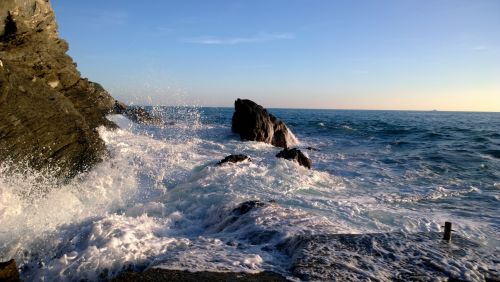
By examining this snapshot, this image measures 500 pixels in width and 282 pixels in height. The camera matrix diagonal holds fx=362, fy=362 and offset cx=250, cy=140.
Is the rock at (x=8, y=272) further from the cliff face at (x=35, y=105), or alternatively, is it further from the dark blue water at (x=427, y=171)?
the dark blue water at (x=427, y=171)

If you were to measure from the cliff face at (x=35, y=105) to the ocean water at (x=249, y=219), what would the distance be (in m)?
0.69

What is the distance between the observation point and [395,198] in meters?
11.7

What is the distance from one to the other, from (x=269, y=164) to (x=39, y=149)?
796cm

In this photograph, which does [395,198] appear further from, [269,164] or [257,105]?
[257,105]

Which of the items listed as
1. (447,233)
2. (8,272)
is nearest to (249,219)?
(447,233)

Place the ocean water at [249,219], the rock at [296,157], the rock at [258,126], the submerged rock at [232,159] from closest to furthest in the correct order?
the ocean water at [249,219]
the submerged rock at [232,159]
the rock at [296,157]
the rock at [258,126]

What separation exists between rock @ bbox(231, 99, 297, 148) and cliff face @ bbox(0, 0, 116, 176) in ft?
39.4

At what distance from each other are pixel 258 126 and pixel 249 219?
55.8 ft

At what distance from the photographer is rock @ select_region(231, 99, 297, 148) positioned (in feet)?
78.8

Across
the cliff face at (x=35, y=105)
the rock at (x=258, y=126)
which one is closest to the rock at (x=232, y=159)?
the cliff face at (x=35, y=105)

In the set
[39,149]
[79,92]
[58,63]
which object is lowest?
[39,149]

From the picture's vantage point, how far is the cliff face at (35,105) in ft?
31.0

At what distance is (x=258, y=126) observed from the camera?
24.1 meters

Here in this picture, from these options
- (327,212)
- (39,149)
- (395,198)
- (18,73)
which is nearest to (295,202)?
(327,212)
